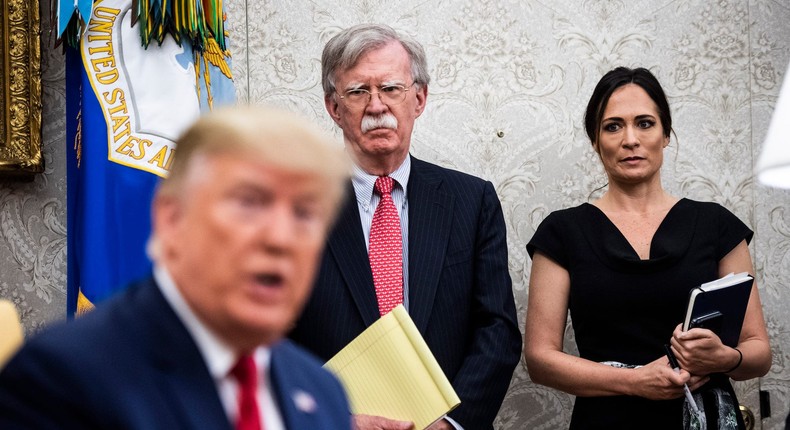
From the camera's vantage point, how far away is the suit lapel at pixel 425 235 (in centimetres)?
257

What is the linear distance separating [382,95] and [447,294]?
599mm

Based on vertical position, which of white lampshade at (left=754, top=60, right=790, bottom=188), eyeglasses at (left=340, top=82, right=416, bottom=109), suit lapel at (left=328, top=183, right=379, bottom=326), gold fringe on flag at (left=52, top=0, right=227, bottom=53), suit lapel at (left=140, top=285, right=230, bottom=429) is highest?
gold fringe on flag at (left=52, top=0, right=227, bottom=53)

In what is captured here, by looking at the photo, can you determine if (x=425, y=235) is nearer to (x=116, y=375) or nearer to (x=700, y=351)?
(x=700, y=351)

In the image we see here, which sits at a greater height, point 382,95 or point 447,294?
point 382,95

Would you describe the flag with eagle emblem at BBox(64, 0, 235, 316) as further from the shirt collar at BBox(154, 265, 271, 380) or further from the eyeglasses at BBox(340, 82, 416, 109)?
the shirt collar at BBox(154, 265, 271, 380)

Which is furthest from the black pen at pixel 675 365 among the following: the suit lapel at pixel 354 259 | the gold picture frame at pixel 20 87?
the gold picture frame at pixel 20 87

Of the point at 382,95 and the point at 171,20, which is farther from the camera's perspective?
the point at 171,20

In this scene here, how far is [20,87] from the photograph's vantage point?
10.8ft

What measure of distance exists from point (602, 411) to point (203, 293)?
2.18 m

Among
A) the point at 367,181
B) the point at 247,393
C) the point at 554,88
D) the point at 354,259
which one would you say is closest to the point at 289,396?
the point at 247,393

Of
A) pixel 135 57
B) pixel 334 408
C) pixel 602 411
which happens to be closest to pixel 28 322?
pixel 135 57

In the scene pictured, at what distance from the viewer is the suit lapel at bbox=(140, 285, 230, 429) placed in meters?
0.91

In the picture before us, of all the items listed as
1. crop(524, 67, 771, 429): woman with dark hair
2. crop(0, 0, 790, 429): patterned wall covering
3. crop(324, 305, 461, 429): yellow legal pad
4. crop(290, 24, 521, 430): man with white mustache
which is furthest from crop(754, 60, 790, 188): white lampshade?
crop(0, 0, 790, 429): patterned wall covering

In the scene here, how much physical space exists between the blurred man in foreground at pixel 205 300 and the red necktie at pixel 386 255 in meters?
A: 1.63
